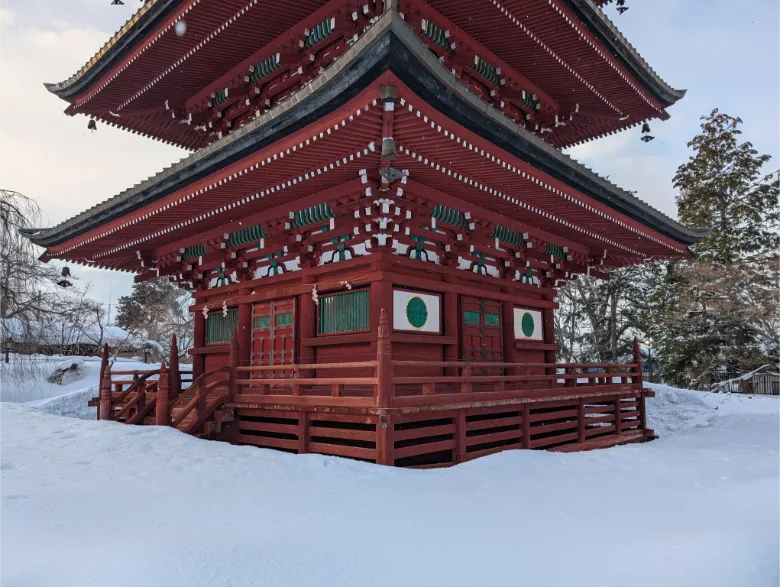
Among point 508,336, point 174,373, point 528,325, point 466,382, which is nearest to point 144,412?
point 174,373

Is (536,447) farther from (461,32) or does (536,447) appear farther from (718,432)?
(461,32)

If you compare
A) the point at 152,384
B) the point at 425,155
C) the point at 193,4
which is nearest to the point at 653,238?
the point at 425,155

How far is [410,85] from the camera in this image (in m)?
6.81

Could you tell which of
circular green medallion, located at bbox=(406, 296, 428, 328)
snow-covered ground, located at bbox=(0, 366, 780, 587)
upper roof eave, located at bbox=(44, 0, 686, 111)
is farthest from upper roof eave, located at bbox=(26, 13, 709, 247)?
snow-covered ground, located at bbox=(0, 366, 780, 587)

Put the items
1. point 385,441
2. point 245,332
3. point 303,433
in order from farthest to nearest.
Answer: point 245,332
point 303,433
point 385,441

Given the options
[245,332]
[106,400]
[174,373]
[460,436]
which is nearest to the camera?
[460,436]

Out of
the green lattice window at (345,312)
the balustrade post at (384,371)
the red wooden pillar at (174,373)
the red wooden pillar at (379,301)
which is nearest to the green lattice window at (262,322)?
the green lattice window at (345,312)

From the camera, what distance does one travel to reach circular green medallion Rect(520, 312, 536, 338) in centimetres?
1341

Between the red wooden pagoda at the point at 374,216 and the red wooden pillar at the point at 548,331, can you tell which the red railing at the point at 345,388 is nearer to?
the red wooden pagoda at the point at 374,216

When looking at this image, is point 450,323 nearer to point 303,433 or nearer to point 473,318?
point 473,318

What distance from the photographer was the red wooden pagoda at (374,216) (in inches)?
313

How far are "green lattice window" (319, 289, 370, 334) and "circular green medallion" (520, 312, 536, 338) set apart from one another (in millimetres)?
4942

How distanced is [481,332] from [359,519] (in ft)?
23.1

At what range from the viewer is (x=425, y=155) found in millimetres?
8258
